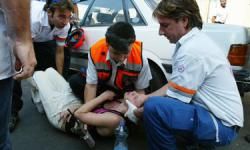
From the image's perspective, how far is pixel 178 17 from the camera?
2.18 m

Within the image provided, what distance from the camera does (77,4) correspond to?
4324 mm

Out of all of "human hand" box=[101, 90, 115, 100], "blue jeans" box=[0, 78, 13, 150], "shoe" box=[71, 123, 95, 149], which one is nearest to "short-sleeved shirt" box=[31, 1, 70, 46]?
"human hand" box=[101, 90, 115, 100]

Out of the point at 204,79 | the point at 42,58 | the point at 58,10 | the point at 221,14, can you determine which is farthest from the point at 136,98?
the point at 221,14

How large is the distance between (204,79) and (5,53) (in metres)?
1.32

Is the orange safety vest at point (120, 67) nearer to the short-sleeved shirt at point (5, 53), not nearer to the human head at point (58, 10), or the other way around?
the human head at point (58, 10)

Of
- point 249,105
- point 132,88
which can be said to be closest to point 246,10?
point 249,105

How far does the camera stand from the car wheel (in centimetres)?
334

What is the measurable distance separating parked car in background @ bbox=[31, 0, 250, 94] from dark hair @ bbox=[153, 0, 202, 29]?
1.02m

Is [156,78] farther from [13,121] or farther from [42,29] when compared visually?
[13,121]

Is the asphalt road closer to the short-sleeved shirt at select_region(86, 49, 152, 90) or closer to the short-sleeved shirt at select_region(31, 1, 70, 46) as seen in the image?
the short-sleeved shirt at select_region(86, 49, 152, 90)

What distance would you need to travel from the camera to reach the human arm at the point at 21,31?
1126 millimetres

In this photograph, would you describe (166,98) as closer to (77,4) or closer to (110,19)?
(110,19)

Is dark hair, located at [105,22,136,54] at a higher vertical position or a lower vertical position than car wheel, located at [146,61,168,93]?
higher

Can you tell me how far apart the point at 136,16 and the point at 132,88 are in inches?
38.6
